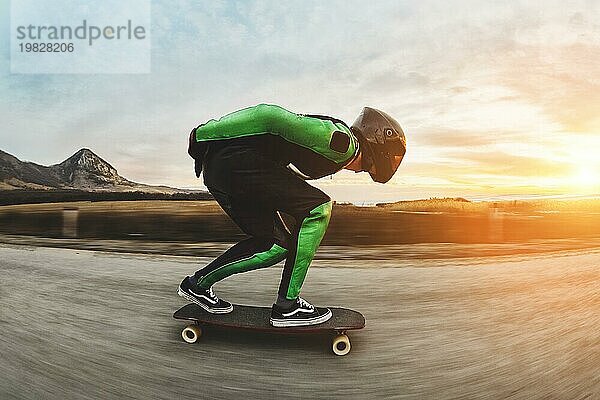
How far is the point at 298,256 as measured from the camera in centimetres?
204

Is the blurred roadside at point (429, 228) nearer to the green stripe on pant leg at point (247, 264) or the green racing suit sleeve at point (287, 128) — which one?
the green stripe on pant leg at point (247, 264)

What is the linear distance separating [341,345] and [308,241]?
0.36 metres

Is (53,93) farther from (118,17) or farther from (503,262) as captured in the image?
(503,262)

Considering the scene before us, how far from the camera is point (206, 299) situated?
84.1 inches

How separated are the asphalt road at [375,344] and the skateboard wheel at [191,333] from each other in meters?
0.03

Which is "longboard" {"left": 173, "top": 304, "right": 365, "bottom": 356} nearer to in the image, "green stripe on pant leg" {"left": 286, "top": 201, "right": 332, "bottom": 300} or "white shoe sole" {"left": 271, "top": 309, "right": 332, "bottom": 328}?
"white shoe sole" {"left": 271, "top": 309, "right": 332, "bottom": 328}

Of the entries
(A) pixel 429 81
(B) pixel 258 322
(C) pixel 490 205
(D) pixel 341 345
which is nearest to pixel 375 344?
(D) pixel 341 345

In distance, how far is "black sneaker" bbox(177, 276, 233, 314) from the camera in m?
2.12

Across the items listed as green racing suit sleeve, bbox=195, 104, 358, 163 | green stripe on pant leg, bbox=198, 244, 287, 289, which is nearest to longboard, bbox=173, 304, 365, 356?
green stripe on pant leg, bbox=198, 244, 287, 289

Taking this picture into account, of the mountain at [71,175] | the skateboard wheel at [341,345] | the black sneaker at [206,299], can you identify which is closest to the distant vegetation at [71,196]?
the mountain at [71,175]

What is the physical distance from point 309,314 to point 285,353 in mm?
160

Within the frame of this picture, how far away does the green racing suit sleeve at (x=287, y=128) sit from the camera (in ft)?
6.53

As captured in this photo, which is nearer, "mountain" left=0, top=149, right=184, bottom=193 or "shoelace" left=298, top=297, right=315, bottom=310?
"shoelace" left=298, top=297, right=315, bottom=310

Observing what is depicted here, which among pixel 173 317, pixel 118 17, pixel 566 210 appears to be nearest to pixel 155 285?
pixel 173 317
